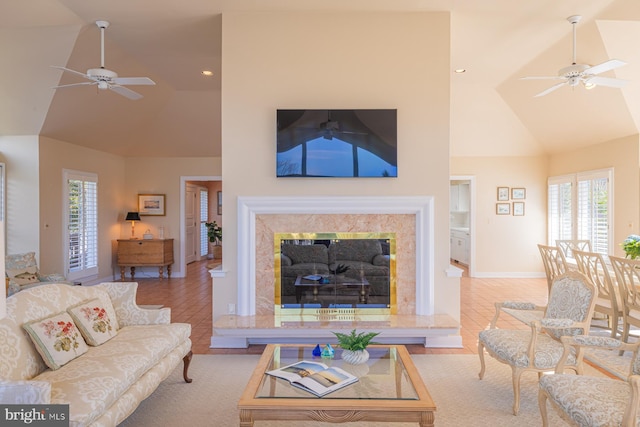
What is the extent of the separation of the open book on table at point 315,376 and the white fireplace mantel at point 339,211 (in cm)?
175

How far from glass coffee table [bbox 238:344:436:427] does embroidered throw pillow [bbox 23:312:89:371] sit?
3.98 feet

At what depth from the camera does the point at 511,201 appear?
27.0 ft

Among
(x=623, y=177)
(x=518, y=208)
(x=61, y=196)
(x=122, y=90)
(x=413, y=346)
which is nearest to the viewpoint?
(x=413, y=346)

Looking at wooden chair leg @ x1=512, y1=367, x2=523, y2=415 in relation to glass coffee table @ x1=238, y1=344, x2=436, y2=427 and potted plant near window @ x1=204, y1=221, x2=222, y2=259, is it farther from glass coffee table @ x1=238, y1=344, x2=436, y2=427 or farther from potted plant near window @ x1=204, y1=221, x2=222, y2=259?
potted plant near window @ x1=204, y1=221, x2=222, y2=259

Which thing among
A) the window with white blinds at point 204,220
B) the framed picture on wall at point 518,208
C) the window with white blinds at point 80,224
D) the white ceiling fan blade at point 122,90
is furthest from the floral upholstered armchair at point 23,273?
the framed picture on wall at point 518,208

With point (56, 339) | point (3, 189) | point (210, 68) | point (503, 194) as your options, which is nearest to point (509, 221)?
point (503, 194)

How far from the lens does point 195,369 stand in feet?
11.6

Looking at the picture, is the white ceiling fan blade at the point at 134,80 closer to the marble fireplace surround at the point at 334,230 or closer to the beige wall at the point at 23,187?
the marble fireplace surround at the point at 334,230

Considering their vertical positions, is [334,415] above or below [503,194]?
below

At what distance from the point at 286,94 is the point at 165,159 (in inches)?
197

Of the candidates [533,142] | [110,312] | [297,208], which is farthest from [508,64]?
[110,312]

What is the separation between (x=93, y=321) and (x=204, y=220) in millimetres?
8705

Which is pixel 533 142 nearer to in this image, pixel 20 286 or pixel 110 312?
pixel 110 312

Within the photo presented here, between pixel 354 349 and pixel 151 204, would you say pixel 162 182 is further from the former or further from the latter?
pixel 354 349
